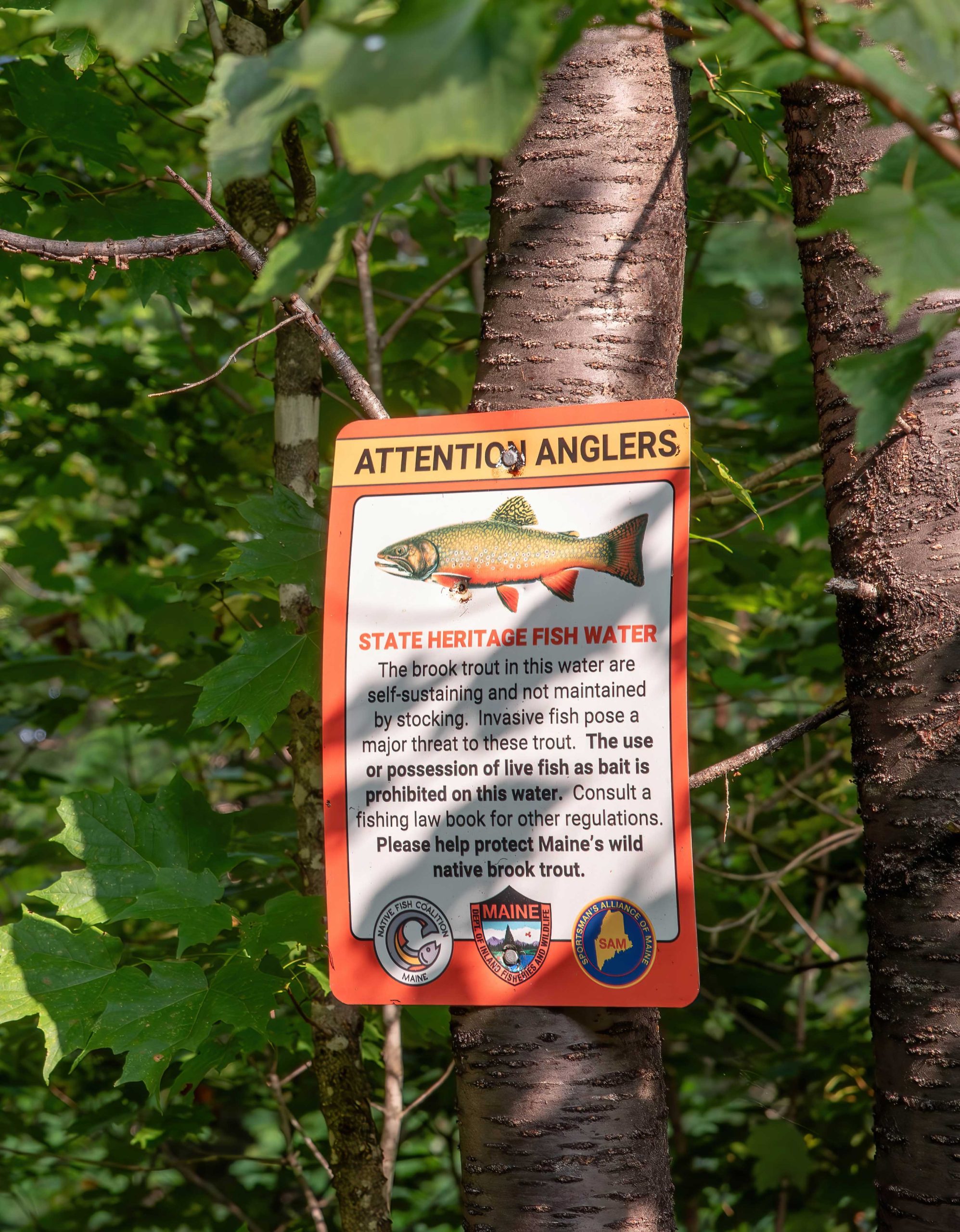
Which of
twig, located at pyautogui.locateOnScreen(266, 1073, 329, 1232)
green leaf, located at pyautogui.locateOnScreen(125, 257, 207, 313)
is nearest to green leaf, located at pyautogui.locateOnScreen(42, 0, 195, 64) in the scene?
→ green leaf, located at pyautogui.locateOnScreen(125, 257, 207, 313)

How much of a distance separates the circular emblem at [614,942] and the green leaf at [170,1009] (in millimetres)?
467

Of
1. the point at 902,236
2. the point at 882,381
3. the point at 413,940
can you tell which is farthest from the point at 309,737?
the point at 902,236

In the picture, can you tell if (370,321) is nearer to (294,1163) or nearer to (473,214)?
(473,214)

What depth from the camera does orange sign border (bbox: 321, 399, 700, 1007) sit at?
104 centimetres

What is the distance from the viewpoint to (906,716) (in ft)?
3.73

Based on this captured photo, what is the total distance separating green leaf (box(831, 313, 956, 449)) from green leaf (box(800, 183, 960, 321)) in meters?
0.12

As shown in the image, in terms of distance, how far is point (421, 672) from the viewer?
1.13 metres

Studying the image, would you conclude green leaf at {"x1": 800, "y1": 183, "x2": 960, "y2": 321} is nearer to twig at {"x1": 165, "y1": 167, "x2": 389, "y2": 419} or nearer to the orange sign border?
the orange sign border

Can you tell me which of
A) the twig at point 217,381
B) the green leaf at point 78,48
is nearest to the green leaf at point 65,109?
the twig at point 217,381

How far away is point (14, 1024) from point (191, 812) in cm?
179

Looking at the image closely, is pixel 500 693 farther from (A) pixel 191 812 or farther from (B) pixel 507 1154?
(A) pixel 191 812

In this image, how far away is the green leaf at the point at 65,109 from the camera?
202cm

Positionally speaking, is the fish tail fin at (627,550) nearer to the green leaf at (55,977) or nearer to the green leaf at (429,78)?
the green leaf at (429,78)

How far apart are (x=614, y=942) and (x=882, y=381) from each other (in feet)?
2.09
